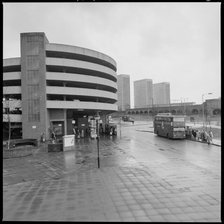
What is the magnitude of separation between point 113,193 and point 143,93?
13279cm

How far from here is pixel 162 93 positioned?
13212cm

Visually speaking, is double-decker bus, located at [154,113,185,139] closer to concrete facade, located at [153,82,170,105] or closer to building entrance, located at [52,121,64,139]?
building entrance, located at [52,121,64,139]

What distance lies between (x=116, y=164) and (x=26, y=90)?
25.0 metres

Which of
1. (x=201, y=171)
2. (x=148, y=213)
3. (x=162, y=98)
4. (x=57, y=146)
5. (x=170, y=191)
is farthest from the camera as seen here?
(x=162, y=98)

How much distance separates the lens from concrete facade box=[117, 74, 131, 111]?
13338 centimetres

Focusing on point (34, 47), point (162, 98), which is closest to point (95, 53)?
point (34, 47)

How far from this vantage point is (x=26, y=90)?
3322cm

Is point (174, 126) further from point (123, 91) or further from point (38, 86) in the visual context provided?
point (123, 91)

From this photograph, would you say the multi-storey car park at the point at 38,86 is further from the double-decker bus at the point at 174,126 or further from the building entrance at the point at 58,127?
the double-decker bus at the point at 174,126

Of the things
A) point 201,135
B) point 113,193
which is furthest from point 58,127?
point 113,193

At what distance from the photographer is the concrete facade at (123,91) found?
438 feet

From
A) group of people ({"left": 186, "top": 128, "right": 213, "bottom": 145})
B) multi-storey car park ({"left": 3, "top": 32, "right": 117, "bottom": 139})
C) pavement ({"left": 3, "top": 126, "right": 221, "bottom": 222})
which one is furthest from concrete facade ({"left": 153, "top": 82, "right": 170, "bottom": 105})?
pavement ({"left": 3, "top": 126, "right": 221, "bottom": 222})

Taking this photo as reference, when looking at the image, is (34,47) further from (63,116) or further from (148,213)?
(148,213)

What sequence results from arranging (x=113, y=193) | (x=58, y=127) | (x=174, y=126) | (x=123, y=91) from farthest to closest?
(x=123, y=91) → (x=58, y=127) → (x=174, y=126) → (x=113, y=193)
